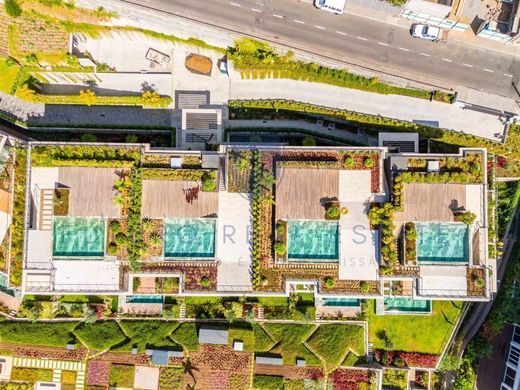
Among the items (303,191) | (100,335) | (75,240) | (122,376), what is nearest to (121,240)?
(75,240)

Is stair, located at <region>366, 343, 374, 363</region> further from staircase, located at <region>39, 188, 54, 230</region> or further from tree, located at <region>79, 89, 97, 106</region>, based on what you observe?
tree, located at <region>79, 89, 97, 106</region>

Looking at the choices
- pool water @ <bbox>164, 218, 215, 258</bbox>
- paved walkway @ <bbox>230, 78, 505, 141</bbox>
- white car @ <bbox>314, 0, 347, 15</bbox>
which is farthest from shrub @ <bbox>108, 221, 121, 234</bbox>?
white car @ <bbox>314, 0, 347, 15</bbox>

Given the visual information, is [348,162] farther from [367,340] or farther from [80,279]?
[80,279]

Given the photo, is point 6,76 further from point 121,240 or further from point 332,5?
point 332,5

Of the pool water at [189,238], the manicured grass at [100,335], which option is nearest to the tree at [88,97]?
the pool water at [189,238]

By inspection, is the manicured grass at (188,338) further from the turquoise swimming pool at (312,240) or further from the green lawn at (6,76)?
the green lawn at (6,76)

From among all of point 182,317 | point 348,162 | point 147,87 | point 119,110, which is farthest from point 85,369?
point 348,162
